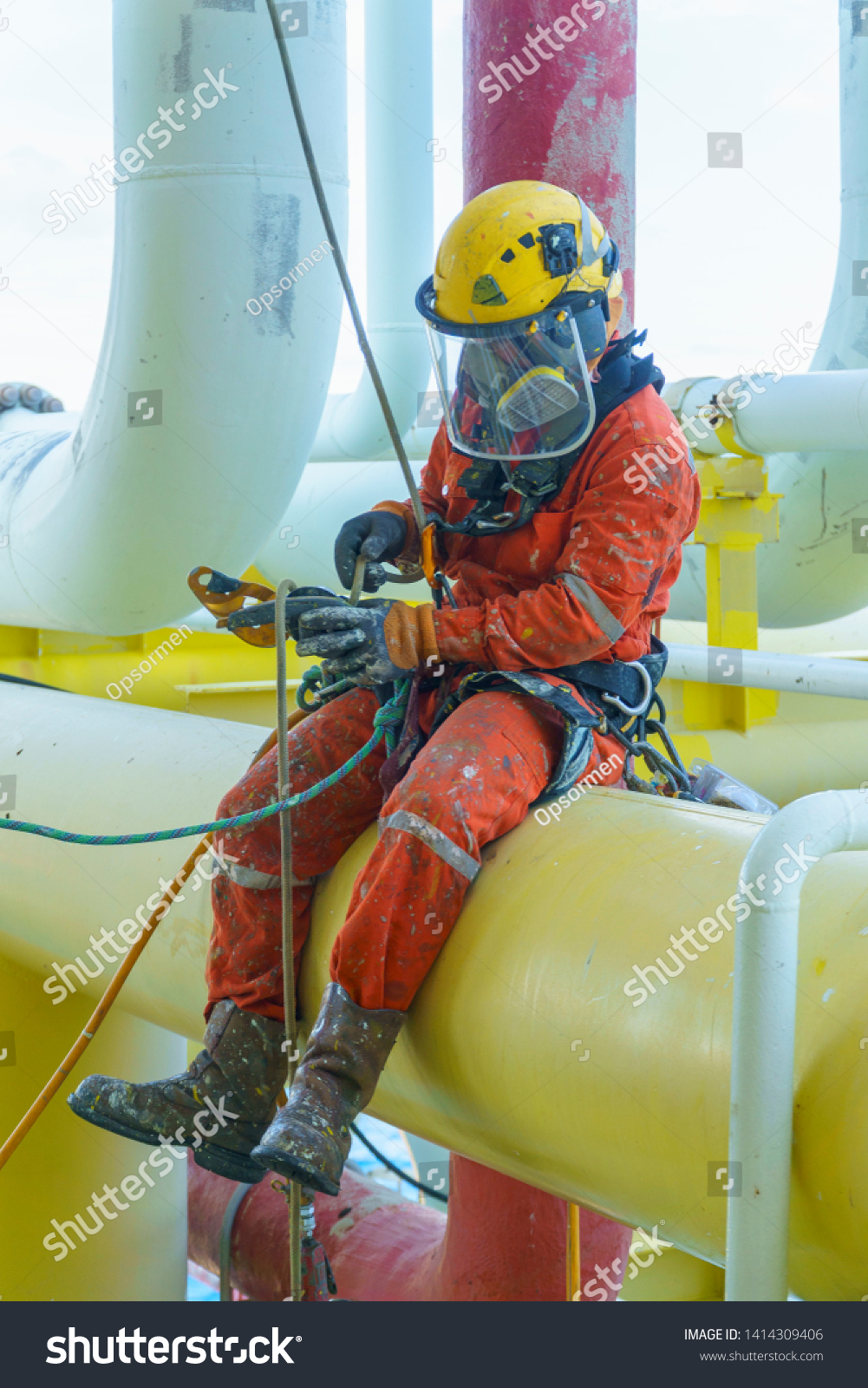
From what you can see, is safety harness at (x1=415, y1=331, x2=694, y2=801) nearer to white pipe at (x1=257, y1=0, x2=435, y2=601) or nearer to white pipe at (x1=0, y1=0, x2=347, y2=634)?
white pipe at (x1=0, y1=0, x2=347, y2=634)

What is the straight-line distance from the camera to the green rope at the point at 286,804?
143 cm

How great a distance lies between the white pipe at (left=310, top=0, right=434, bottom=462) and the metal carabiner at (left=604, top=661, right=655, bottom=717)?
2320 mm

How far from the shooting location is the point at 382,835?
136 centimetres

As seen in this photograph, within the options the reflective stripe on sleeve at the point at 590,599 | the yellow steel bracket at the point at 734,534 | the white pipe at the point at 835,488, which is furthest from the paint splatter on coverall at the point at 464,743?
the white pipe at the point at 835,488

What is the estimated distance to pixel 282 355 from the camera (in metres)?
1.96

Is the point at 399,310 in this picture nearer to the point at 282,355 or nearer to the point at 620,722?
the point at 282,355

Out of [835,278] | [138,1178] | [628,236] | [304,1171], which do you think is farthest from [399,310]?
[304,1171]

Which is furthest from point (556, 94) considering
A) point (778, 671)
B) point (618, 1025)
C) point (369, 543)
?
point (618, 1025)

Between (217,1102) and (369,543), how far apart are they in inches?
28.5

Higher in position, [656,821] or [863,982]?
[656,821]

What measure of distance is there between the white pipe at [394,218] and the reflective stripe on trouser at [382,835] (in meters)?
2.37

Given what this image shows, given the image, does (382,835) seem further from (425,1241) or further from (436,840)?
(425,1241)

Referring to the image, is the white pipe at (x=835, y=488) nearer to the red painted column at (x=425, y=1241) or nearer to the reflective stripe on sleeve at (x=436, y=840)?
the red painted column at (x=425, y=1241)

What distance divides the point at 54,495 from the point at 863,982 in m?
A: 1.71
